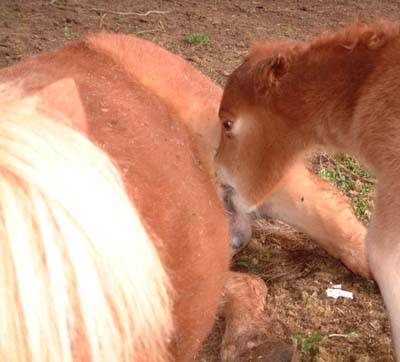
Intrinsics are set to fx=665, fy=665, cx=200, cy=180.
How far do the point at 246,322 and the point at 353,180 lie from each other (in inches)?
49.4

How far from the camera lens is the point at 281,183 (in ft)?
10.2

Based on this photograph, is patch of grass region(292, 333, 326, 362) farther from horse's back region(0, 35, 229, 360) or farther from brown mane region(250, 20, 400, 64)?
brown mane region(250, 20, 400, 64)

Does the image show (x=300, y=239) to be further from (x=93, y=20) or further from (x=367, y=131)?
(x=93, y=20)

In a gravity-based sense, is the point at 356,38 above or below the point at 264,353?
above

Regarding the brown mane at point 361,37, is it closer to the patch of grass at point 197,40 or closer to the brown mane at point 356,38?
the brown mane at point 356,38

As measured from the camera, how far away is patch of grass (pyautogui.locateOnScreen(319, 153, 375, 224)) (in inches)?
136

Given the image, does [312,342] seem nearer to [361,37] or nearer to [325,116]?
[325,116]

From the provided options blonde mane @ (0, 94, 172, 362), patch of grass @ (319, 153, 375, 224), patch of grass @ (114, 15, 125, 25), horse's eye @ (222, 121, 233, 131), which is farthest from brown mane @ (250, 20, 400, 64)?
patch of grass @ (114, 15, 125, 25)

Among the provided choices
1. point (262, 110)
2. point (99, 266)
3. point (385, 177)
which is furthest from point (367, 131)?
point (99, 266)

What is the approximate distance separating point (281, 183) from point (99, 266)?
2110 millimetres

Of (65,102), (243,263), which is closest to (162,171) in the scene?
(65,102)

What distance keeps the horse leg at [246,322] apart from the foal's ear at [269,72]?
2.77ft

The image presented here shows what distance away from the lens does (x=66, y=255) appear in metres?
1.04

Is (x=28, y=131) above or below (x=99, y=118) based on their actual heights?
above
